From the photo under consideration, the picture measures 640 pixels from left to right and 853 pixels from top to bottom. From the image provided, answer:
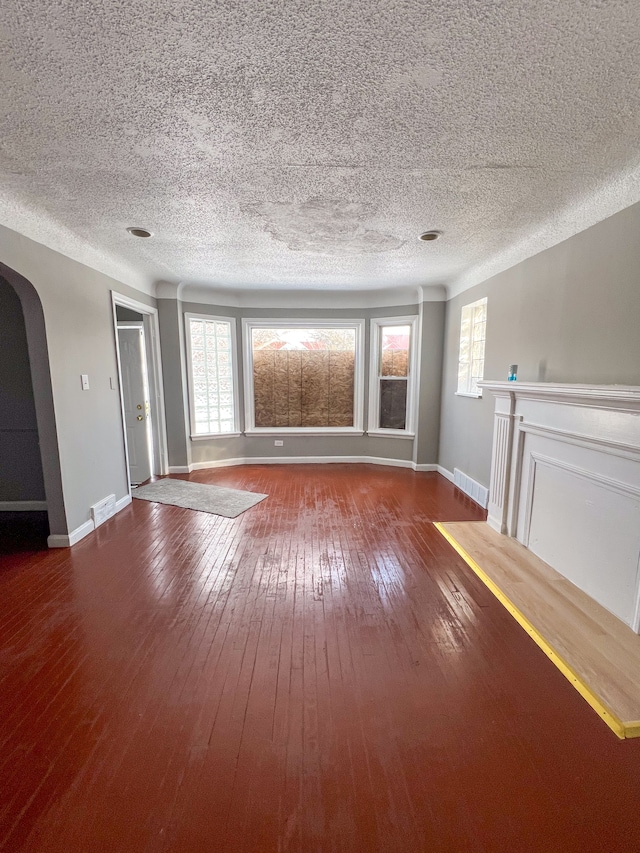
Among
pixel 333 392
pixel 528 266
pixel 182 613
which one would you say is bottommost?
pixel 182 613

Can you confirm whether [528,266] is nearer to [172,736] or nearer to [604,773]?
[604,773]

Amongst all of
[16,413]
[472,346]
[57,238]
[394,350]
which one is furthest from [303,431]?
[57,238]

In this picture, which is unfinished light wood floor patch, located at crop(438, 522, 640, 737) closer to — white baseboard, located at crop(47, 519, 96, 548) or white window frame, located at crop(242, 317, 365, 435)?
white window frame, located at crop(242, 317, 365, 435)

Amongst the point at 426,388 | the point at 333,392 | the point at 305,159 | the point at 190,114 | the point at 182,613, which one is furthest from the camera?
the point at 333,392

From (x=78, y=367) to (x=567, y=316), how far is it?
4.18m

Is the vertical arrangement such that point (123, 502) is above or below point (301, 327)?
below

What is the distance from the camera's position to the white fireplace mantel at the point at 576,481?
2.03 metres

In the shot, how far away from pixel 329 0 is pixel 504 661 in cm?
286

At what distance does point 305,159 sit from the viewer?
2.00m

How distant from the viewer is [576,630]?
2018 millimetres

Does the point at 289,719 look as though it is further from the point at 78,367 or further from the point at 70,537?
the point at 78,367

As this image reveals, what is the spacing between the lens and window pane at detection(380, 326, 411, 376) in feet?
17.8

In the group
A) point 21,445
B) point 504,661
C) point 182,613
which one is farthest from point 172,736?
point 21,445

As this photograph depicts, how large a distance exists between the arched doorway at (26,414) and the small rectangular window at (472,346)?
4263mm
